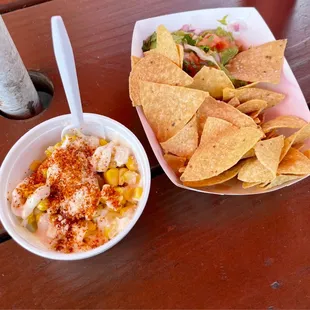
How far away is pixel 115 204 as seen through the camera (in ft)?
2.91

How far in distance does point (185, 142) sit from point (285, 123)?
25 centimetres

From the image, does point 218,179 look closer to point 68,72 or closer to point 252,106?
point 252,106

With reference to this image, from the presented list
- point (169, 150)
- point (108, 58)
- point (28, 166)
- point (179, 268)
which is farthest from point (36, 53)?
point (179, 268)

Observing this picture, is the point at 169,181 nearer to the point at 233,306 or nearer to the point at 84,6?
the point at 233,306

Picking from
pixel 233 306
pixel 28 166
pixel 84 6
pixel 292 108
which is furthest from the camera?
pixel 84 6

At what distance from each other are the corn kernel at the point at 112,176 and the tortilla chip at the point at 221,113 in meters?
0.25

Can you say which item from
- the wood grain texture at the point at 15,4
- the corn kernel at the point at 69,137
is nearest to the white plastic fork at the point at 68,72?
the corn kernel at the point at 69,137

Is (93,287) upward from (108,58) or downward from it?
downward

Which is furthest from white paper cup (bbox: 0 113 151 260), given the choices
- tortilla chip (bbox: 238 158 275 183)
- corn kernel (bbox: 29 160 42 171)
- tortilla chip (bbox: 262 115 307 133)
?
tortilla chip (bbox: 262 115 307 133)

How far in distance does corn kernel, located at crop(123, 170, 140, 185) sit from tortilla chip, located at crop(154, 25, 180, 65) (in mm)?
335

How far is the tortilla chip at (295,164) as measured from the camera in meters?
0.90

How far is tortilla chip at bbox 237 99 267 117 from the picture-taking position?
3.37 ft

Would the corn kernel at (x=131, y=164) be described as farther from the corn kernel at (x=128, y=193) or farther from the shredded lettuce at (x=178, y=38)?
the shredded lettuce at (x=178, y=38)

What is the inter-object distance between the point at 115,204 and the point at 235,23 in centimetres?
74
